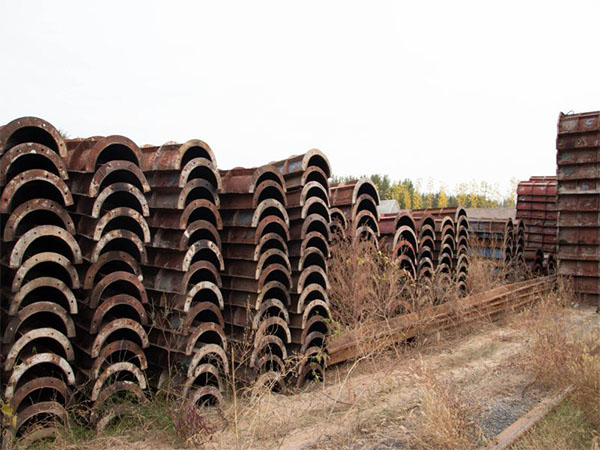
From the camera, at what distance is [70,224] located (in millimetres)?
4473

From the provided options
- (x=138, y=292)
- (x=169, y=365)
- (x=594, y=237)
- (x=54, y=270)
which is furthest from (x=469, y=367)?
(x=594, y=237)

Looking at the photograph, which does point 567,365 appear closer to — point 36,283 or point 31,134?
point 36,283

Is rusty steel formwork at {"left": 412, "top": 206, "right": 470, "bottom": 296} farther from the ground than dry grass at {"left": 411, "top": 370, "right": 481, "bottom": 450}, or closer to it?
farther from the ground

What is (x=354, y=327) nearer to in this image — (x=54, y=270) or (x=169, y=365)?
(x=169, y=365)

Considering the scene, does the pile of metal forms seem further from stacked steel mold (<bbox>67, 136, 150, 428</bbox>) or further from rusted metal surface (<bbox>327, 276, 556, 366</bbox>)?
stacked steel mold (<bbox>67, 136, 150, 428</bbox>)

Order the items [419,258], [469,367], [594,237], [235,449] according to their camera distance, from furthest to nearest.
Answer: [594,237]
[419,258]
[469,367]
[235,449]

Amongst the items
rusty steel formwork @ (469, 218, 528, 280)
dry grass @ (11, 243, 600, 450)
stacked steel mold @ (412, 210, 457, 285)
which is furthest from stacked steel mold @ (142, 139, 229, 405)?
rusty steel formwork @ (469, 218, 528, 280)

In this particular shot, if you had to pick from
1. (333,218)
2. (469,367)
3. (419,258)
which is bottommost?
(469,367)

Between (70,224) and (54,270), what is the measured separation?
598 mm

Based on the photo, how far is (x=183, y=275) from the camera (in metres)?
5.37

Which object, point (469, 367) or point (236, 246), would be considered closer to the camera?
point (236, 246)

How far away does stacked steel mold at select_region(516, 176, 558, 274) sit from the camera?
15475mm

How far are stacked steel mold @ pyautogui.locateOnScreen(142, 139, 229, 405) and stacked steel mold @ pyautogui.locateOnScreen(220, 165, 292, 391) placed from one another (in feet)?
1.20

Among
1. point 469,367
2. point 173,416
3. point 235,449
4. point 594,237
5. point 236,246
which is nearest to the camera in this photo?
point 235,449
